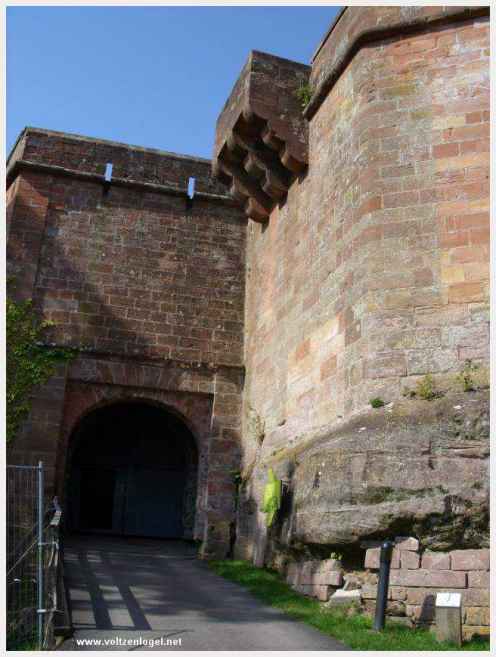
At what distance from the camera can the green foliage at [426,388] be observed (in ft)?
25.3

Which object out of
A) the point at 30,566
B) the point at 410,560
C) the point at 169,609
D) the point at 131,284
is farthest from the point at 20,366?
the point at 410,560

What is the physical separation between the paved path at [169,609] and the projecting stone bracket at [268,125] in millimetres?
Answer: 5830

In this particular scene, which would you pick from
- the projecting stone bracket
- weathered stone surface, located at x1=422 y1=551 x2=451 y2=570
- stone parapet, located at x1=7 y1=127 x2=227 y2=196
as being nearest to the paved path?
weathered stone surface, located at x1=422 y1=551 x2=451 y2=570

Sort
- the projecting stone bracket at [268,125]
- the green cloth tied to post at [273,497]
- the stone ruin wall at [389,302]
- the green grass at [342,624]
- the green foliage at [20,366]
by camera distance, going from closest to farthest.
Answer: the green grass at [342,624] < the stone ruin wall at [389,302] < the green cloth tied to post at [273,497] < the green foliage at [20,366] < the projecting stone bracket at [268,125]

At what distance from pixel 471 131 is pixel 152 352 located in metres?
6.30

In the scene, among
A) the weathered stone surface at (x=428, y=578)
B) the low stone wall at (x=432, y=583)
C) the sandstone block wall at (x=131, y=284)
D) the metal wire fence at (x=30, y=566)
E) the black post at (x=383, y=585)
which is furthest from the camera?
the sandstone block wall at (x=131, y=284)

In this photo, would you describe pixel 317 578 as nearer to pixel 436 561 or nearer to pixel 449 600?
pixel 436 561

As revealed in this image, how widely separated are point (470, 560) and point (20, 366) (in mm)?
6092

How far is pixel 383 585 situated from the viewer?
6648 millimetres

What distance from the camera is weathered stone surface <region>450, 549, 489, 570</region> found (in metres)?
6.87

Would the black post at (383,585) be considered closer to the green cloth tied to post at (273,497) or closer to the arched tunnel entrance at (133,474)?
the green cloth tied to post at (273,497)

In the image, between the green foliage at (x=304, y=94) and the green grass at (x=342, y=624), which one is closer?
the green grass at (x=342, y=624)

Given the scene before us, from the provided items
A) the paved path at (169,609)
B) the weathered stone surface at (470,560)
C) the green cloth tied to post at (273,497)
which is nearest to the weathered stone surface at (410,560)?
the weathered stone surface at (470,560)

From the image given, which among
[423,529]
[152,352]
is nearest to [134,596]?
[423,529]
